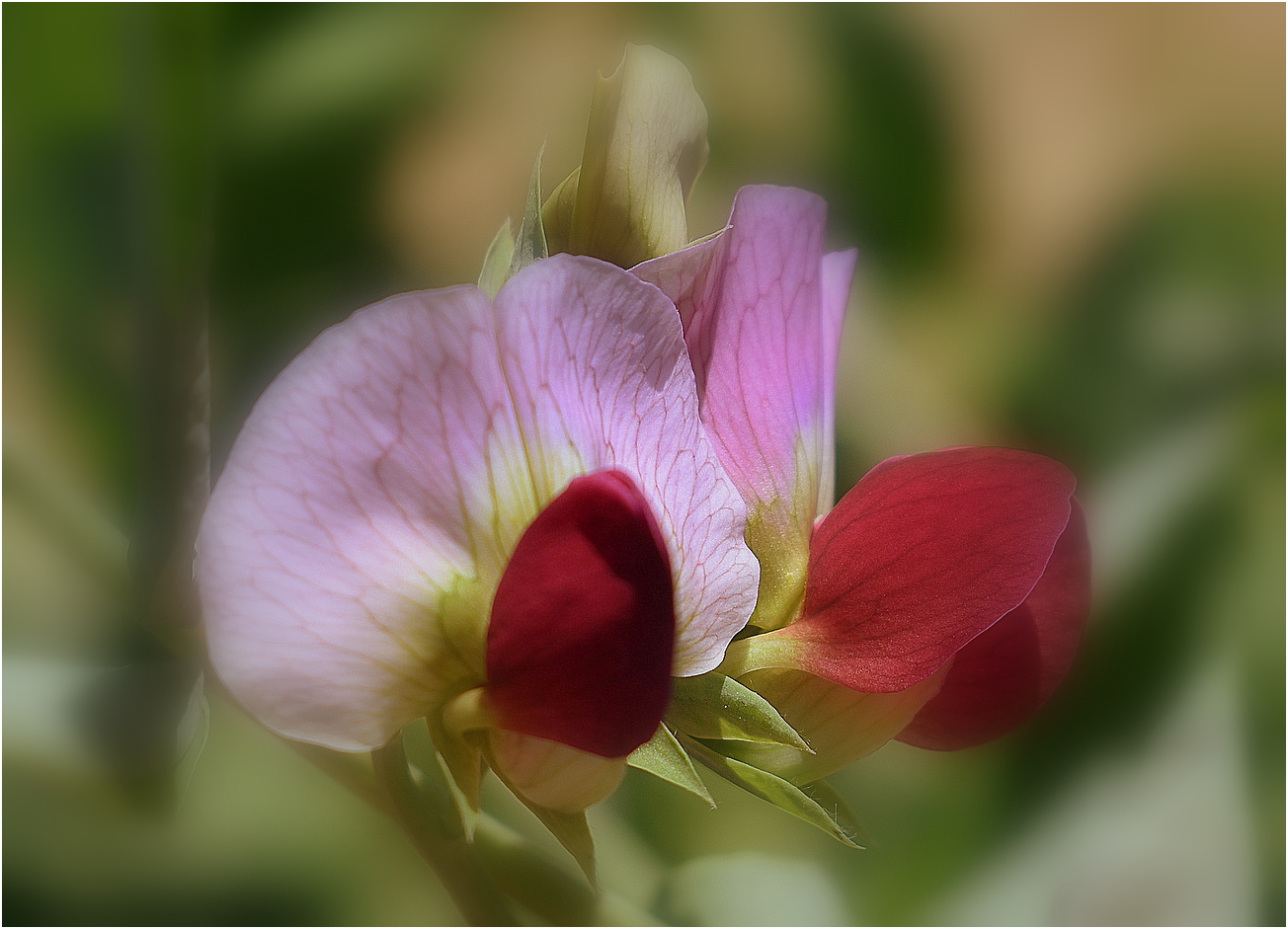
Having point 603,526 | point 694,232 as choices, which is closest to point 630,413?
point 603,526

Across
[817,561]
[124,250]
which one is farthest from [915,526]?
[124,250]

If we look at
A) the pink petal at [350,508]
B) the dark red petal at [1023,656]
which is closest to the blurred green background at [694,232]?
the pink petal at [350,508]

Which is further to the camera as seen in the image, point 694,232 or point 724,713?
point 694,232

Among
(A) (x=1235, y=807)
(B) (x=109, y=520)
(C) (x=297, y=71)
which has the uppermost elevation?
(C) (x=297, y=71)

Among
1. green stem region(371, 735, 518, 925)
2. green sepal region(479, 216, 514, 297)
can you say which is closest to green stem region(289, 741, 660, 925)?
green stem region(371, 735, 518, 925)

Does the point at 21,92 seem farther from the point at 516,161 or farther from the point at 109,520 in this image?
the point at 516,161

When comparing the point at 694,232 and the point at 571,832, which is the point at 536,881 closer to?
the point at 571,832
